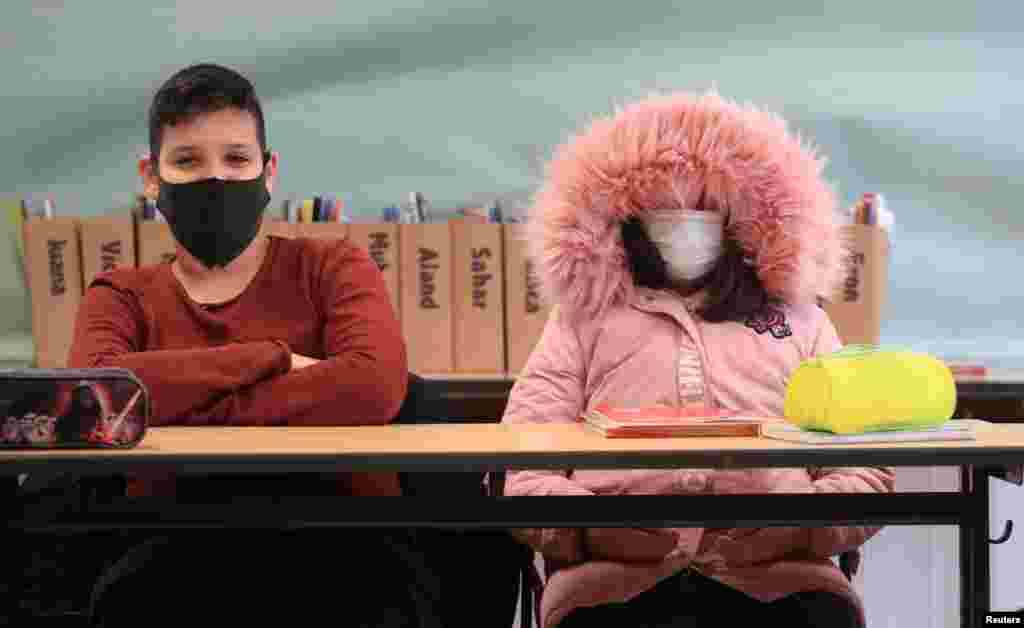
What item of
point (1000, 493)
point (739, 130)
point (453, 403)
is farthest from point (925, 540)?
point (739, 130)

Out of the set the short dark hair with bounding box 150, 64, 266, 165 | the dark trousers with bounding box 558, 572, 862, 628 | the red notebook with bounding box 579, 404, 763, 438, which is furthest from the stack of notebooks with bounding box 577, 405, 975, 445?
the short dark hair with bounding box 150, 64, 266, 165

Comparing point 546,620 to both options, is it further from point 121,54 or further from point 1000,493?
point 121,54

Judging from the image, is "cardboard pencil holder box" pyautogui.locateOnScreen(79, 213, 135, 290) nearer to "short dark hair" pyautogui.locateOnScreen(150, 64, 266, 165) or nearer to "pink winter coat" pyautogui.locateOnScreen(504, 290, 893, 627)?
"short dark hair" pyautogui.locateOnScreen(150, 64, 266, 165)

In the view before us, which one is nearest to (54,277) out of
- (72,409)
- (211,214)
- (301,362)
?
(211,214)

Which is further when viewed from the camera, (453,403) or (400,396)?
(453,403)

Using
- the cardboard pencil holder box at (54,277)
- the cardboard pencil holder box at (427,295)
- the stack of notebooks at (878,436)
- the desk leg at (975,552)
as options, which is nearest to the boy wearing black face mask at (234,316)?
the stack of notebooks at (878,436)

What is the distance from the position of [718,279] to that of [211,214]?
751 millimetres

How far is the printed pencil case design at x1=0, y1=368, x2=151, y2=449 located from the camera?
154 cm

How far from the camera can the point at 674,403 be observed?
1.96 m

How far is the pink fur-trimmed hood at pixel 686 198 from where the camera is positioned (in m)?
2.00

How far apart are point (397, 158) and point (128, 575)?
1692mm

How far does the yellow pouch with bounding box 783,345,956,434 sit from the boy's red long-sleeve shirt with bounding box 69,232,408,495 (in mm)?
590

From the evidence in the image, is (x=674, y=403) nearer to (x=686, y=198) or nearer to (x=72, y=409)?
(x=686, y=198)

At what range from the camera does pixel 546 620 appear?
1880 millimetres
